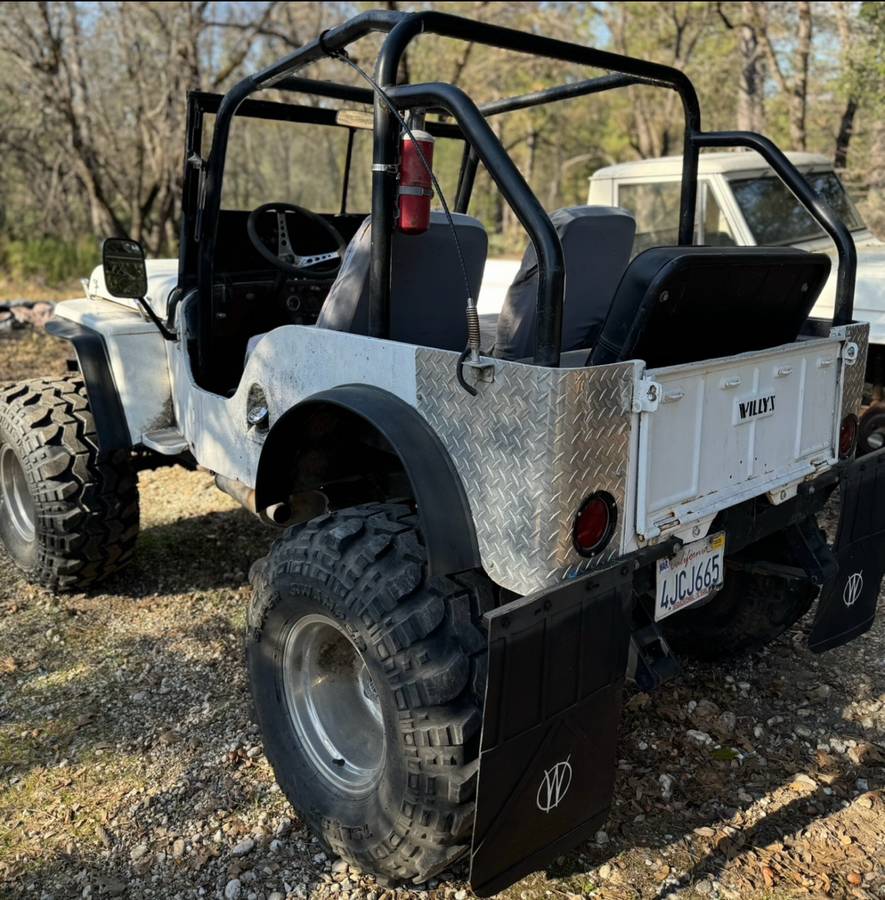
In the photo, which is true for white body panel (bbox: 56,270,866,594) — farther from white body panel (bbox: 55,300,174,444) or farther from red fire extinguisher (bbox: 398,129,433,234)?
white body panel (bbox: 55,300,174,444)

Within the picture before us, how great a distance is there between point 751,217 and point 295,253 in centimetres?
316

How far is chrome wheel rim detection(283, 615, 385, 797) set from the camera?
103 inches

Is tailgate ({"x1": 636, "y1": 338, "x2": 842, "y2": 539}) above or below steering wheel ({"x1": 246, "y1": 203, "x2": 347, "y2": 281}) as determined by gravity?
below

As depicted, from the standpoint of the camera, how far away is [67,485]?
12.7 ft

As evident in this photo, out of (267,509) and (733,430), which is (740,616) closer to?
(733,430)

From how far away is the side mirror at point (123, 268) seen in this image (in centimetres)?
332

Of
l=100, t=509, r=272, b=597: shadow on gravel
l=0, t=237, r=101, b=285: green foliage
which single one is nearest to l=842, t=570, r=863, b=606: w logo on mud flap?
l=100, t=509, r=272, b=597: shadow on gravel

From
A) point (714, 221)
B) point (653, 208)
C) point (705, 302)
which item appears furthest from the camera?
point (653, 208)

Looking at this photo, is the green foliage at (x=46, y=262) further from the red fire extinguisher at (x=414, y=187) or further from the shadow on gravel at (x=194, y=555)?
the red fire extinguisher at (x=414, y=187)

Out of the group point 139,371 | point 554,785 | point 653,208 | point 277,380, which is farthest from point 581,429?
point 653,208

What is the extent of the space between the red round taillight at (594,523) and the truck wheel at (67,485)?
2.56 meters

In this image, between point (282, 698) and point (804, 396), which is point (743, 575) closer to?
point (804, 396)

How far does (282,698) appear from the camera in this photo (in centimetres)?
269

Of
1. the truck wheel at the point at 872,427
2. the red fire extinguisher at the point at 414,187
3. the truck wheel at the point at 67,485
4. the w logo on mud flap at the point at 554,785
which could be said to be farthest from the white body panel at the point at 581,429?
the truck wheel at the point at 872,427
